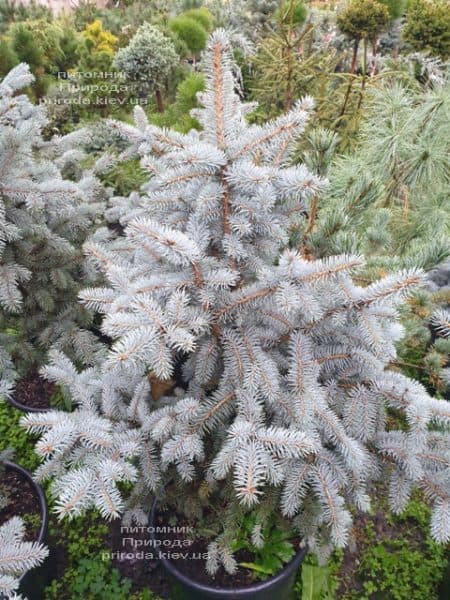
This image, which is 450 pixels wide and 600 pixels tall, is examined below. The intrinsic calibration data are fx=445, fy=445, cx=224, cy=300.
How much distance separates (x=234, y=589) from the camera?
63.1 inches

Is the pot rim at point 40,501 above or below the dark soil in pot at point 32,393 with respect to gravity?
above

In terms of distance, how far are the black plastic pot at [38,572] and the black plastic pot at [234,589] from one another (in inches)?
21.5

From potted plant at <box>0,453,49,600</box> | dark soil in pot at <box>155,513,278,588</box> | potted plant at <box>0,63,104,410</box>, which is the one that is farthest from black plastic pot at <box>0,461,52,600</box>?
dark soil in pot at <box>155,513,278,588</box>

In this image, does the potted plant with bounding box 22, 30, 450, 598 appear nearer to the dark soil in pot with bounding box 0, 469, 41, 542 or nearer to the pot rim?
the pot rim

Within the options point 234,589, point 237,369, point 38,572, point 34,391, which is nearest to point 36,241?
point 34,391

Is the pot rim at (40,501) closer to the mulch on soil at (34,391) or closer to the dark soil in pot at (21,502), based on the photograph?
the dark soil in pot at (21,502)

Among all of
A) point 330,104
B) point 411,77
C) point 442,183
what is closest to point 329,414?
point 442,183

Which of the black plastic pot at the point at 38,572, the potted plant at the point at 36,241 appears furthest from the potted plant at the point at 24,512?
the potted plant at the point at 36,241

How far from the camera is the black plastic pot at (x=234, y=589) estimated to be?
1605mm

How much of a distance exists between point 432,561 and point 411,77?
3.78m

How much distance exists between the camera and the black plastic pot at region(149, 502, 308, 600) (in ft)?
5.27

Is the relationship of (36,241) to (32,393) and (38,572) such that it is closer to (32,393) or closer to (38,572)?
(32,393)

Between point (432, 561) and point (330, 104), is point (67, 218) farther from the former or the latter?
point (330, 104)

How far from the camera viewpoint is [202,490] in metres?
1.49
